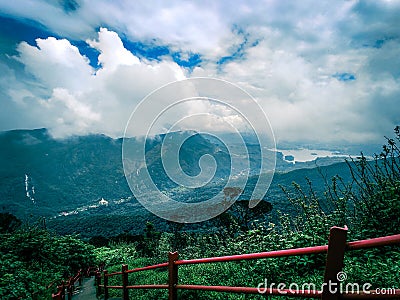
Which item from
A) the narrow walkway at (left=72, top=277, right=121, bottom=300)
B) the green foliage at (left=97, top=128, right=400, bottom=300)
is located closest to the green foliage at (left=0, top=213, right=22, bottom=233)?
the narrow walkway at (left=72, top=277, right=121, bottom=300)

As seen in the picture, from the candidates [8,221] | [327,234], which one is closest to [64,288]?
[327,234]

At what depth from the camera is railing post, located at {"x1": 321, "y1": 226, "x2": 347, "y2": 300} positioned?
1473 mm

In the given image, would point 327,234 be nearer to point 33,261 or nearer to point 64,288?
point 64,288

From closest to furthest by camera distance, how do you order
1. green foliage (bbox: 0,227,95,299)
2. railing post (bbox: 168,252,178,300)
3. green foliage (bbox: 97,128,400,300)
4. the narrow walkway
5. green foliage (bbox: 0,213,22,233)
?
1. railing post (bbox: 168,252,178,300)
2. green foliage (bbox: 97,128,400,300)
3. green foliage (bbox: 0,227,95,299)
4. the narrow walkway
5. green foliage (bbox: 0,213,22,233)

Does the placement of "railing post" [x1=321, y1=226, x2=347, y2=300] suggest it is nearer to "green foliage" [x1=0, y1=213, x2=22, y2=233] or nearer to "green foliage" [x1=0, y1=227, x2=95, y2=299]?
"green foliage" [x1=0, y1=227, x2=95, y2=299]

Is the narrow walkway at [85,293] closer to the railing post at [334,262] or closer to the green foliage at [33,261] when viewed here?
the green foliage at [33,261]

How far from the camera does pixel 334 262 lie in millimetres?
1498

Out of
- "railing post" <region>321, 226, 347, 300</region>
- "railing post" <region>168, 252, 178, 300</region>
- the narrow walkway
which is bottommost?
the narrow walkway

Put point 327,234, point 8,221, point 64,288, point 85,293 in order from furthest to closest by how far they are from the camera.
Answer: point 8,221 < point 85,293 < point 64,288 < point 327,234

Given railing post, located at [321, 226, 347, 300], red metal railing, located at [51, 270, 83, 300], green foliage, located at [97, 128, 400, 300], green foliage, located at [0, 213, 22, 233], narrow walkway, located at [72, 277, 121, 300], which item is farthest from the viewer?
green foliage, located at [0, 213, 22, 233]

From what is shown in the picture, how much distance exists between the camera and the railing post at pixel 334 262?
1.47 metres

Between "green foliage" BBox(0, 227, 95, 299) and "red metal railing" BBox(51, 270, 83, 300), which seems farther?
"green foliage" BBox(0, 227, 95, 299)

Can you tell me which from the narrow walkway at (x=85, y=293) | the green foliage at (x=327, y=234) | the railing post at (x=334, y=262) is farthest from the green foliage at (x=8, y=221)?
the railing post at (x=334, y=262)

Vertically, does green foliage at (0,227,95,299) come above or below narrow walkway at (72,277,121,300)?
above
